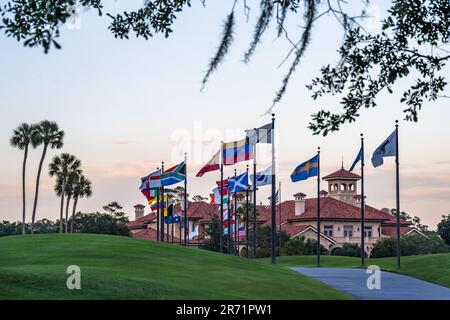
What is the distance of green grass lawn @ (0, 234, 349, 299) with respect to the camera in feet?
76.9

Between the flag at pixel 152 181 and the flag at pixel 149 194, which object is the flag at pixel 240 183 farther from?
the flag at pixel 149 194

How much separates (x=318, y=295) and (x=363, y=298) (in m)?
2.20

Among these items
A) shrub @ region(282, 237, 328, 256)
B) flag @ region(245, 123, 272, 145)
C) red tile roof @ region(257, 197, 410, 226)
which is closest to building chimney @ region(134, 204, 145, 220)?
red tile roof @ region(257, 197, 410, 226)

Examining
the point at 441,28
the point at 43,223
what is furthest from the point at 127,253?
the point at 43,223

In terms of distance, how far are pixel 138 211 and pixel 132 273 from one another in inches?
5130

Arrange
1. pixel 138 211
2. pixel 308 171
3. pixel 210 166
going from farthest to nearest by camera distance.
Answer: pixel 138 211 → pixel 210 166 → pixel 308 171

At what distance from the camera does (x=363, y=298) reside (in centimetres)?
3064

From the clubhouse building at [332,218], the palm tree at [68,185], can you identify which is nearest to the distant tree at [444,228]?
the clubhouse building at [332,218]

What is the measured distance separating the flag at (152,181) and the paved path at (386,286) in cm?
2285

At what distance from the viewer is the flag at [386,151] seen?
4899 cm

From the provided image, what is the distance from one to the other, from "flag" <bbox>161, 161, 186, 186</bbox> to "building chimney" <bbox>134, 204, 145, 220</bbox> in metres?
93.3

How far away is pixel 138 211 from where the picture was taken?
6280 inches

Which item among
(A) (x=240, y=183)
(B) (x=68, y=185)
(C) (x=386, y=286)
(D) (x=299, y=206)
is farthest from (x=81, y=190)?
(C) (x=386, y=286)

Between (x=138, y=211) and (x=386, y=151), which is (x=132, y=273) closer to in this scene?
(x=386, y=151)
